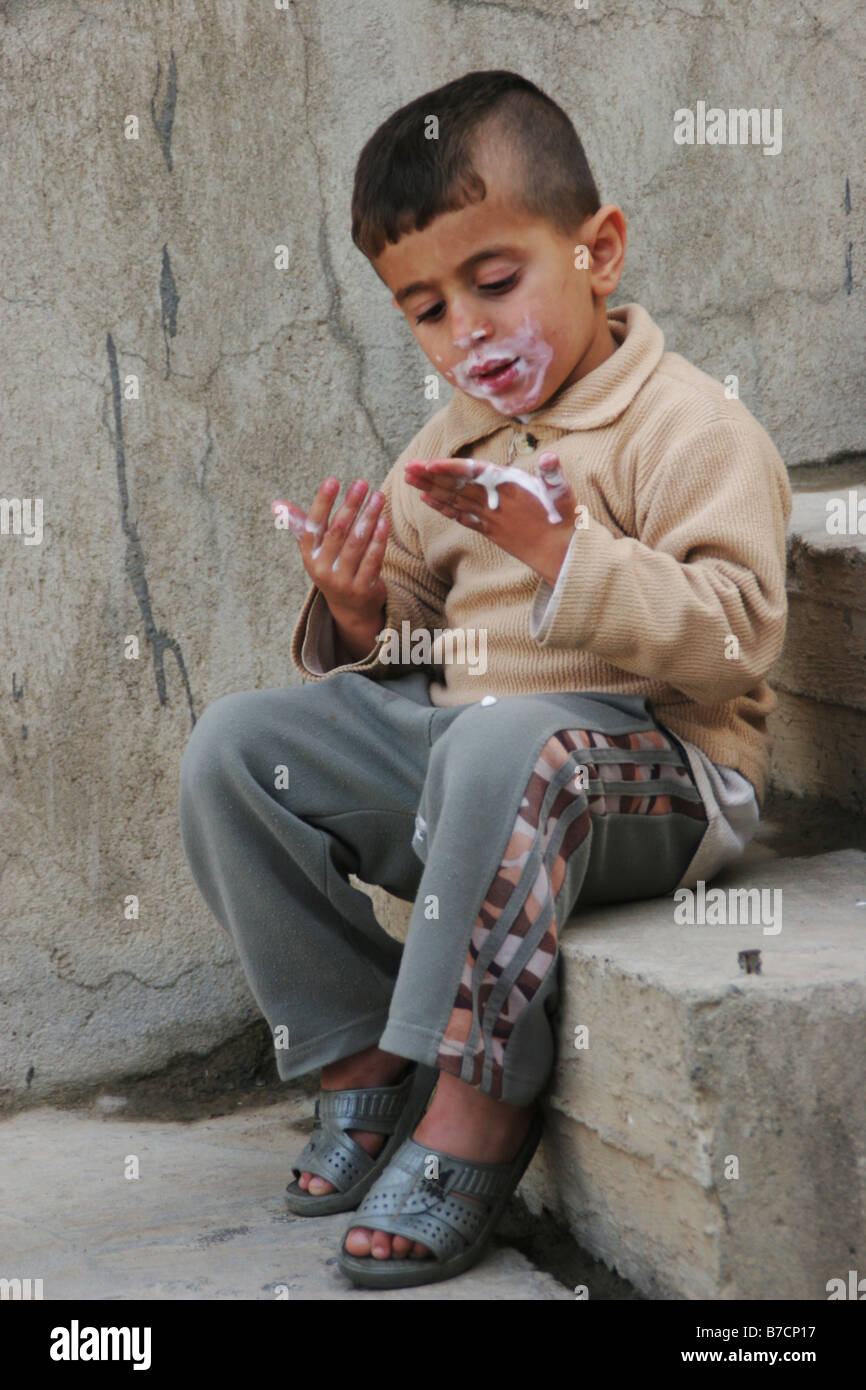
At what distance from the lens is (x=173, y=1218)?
181cm

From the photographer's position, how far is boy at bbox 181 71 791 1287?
152cm

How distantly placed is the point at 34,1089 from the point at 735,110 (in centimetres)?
192

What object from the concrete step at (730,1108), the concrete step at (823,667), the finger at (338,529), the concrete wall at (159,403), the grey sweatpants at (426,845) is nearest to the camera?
the concrete step at (730,1108)

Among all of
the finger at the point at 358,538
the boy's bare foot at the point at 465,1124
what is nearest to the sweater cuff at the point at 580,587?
the finger at the point at 358,538

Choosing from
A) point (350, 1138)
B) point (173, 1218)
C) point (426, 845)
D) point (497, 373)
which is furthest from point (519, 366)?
point (173, 1218)

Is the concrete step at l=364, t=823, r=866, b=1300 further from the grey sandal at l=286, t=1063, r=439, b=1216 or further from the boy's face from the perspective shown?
the boy's face

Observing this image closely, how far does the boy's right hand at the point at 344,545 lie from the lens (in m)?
1.81

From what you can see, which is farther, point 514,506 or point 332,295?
point 332,295

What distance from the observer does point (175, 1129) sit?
7.17ft

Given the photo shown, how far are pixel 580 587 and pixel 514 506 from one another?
0.35ft

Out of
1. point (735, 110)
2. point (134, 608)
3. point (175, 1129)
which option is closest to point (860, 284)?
point (735, 110)

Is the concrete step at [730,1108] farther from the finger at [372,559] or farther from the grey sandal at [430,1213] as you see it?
the finger at [372,559]

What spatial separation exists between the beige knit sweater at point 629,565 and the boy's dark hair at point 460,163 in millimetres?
188

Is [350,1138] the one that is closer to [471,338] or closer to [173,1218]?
[173,1218]
